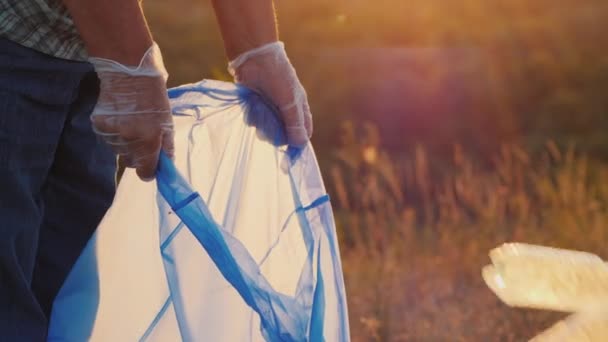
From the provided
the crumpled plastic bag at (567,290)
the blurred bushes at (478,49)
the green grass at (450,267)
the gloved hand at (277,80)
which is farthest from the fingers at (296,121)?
the blurred bushes at (478,49)

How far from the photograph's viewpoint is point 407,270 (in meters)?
3.16

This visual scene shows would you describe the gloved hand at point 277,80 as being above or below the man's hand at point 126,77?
below

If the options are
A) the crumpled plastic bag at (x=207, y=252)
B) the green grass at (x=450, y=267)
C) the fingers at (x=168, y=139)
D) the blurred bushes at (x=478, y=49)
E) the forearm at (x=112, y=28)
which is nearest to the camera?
the forearm at (x=112, y=28)

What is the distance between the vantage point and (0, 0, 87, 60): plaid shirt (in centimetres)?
109

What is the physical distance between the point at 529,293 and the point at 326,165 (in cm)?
738

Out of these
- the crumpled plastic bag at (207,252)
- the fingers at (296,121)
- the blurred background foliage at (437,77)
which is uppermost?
the fingers at (296,121)

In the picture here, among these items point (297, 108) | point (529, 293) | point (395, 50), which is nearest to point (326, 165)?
point (395, 50)

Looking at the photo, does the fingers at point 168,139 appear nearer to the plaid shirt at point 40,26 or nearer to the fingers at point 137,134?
the fingers at point 137,134

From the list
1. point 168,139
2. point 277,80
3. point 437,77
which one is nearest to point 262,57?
point 277,80

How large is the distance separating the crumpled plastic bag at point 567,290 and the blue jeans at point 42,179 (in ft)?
3.25

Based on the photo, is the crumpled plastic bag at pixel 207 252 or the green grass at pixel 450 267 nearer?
the crumpled plastic bag at pixel 207 252

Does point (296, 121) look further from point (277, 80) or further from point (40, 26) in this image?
point (40, 26)

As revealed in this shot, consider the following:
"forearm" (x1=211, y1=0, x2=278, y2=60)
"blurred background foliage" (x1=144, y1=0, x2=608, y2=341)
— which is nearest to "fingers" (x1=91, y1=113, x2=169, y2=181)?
"forearm" (x1=211, y1=0, x2=278, y2=60)

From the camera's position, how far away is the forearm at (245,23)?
1.33m
